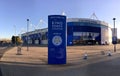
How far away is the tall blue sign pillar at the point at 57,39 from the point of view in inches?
880

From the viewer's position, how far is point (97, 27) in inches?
4555

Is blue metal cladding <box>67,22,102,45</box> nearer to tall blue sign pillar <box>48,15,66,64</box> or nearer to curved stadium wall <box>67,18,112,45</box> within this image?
curved stadium wall <box>67,18,112,45</box>

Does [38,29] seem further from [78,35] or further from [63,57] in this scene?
[63,57]

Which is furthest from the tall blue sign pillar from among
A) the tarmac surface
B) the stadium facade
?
the stadium facade

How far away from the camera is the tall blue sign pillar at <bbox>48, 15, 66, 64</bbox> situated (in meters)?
22.4

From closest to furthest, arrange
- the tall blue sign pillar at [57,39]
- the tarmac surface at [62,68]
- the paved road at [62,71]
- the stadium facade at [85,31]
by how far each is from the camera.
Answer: the paved road at [62,71] → the tarmac surface at [62,68] → the tall blue sign pillar at [57,39] → the stadium facade at [85,31]

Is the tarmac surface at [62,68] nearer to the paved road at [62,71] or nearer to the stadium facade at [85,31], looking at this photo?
the paved road at [62,71]

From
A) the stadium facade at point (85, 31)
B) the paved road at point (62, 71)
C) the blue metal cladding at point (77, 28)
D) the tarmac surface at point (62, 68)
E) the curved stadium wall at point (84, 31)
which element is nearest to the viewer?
the paved road at point (62, 71)

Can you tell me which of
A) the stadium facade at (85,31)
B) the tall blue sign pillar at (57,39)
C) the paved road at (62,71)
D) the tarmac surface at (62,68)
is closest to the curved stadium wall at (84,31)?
the stadium facade at (85,31)

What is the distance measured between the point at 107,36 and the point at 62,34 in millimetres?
104710

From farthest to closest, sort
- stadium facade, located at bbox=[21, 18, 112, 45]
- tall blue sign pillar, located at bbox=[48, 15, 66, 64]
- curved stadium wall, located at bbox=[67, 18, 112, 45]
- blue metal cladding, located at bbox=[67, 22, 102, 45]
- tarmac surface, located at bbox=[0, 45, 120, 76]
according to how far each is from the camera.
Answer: stadium facade, located at bbox=[21, 18, 112, 45], curved stadium wall, located at bbox=[67, 18, 112, 45], blue metal cladding, located at bbox=[67, 22, 102, 45], tall blue sign pillar, located at bbox=[48, 15, 66, 64], tarmac surface, located at bbox=[0, 45, 120, 76]

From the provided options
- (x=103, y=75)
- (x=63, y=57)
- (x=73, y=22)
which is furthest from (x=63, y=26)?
(x=73, y=22)

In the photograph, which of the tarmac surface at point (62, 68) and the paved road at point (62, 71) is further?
the tarmac surface at point (62, 68)

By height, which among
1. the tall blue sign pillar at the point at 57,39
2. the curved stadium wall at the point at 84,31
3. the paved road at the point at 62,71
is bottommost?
the paved road at the point at 62,71
